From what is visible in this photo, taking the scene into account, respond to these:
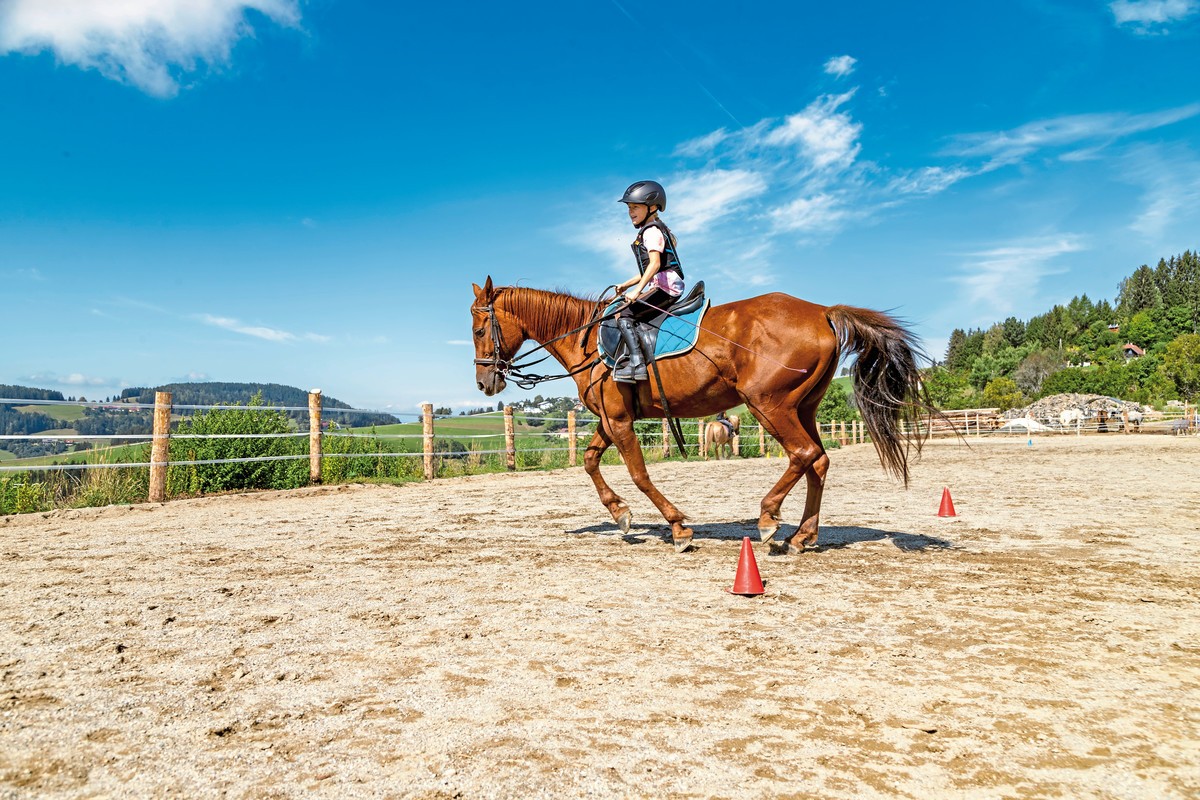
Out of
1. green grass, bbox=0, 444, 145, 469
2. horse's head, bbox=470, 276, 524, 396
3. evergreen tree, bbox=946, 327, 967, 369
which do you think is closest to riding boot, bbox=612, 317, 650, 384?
horse's head, bbox=470, 276, 524, 396

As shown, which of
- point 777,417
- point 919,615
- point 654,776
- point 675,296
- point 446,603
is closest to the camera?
point 654,776

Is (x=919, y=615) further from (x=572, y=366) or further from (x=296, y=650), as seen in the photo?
(x=572, y=366)

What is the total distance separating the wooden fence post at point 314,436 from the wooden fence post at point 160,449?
2.60m

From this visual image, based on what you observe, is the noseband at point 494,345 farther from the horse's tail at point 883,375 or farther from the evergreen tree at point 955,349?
the evergreen tree at point 955,349

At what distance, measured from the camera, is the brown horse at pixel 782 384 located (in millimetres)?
5898

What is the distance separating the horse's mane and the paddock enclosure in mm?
2245

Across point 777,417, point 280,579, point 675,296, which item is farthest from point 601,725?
point 675,296

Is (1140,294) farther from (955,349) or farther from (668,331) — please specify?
(668,331)

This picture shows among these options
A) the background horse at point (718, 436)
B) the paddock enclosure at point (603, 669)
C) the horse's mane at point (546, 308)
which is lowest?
the paddock enclosure at point (603, 669)

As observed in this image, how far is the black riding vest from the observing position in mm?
6375

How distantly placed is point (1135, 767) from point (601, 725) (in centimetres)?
168

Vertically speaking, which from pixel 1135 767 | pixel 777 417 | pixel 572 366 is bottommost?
pixel 1135 767

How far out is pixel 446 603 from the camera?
13.9ft

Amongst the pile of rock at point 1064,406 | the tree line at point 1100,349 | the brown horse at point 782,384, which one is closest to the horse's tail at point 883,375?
the brown horse at point 782,384
